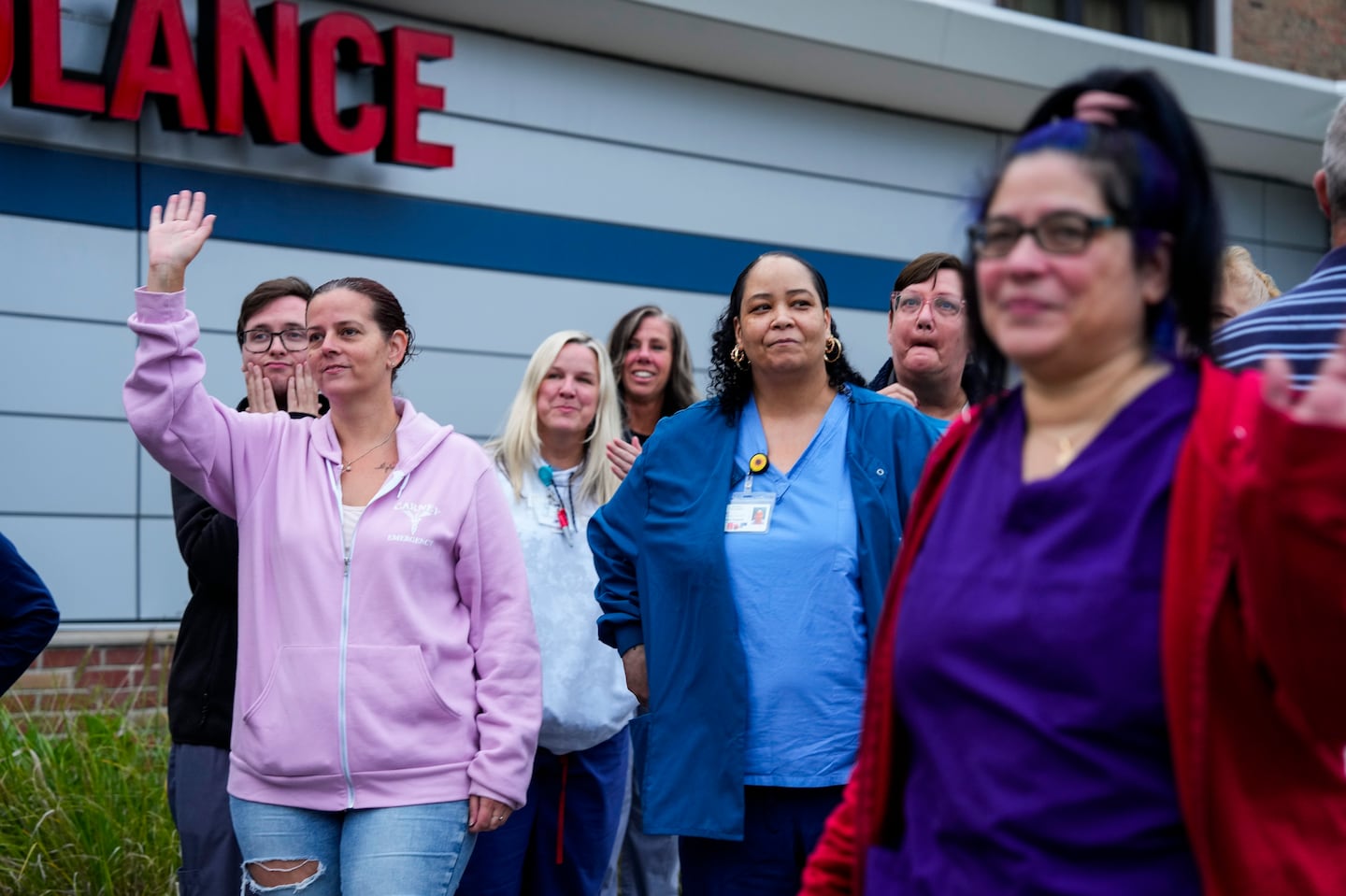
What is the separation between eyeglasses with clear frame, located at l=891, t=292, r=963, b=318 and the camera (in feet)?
16.2

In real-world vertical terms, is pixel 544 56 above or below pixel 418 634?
above

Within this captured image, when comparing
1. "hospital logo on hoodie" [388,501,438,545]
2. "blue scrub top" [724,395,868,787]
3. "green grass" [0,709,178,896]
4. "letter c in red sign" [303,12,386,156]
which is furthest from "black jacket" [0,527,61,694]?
"letter c in red sign" [303,12,386,156]

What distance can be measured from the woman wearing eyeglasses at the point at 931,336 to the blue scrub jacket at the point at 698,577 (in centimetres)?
73

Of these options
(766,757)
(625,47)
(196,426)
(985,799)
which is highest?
(625,47)

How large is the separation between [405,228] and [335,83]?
982mm

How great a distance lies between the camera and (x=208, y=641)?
458 centimetres

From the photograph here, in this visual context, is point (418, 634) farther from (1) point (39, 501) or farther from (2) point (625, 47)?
(2) point (625, 47)

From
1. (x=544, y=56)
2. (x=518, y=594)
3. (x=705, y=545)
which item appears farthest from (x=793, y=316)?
(x=544, y=56)

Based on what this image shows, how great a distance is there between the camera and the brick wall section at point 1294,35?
43.1 feet

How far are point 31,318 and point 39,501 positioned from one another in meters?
1.01

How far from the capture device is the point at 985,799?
1986mm

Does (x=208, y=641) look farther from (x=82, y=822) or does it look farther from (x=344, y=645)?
(x=82, y=822)

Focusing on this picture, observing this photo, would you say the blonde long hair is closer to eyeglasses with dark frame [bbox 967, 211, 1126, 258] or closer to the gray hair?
the gray hair

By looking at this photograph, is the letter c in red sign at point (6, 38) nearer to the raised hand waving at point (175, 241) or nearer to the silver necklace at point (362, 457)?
the raised hand waving at point (175, 241)
